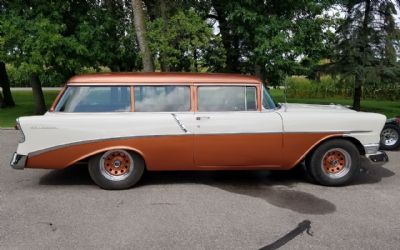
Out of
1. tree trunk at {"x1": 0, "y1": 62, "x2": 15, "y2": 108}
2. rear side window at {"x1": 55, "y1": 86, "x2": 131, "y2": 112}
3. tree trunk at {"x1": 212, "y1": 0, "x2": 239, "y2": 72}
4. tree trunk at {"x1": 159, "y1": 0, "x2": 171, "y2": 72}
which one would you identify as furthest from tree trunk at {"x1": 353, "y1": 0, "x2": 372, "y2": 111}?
tree trunk at {"x1": 0, "y1": 62, "x2": 15, "y2": 108}

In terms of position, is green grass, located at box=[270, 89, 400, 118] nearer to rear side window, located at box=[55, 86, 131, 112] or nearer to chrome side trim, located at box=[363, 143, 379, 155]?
chrome side trim, located at box=[363, 143, 379, 155]

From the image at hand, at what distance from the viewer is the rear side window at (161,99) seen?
6.45m

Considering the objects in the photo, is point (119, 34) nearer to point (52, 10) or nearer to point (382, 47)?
point (52, 10)

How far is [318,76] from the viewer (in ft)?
61.4

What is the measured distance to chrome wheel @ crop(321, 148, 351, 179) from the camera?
6.59m

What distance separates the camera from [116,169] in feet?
21.0

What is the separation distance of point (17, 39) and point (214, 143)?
984cm

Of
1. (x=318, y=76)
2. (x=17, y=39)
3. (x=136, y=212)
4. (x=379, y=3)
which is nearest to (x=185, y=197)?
(x=136, y=212)

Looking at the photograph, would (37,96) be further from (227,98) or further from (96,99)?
(227,98)

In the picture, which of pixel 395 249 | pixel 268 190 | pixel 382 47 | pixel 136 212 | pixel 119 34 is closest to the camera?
pixel 395 249

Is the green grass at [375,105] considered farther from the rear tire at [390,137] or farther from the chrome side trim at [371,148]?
the chrome side trim at [371,148]

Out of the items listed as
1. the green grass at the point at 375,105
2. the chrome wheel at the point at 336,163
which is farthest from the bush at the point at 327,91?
the chrome wheel at the point at 336,163

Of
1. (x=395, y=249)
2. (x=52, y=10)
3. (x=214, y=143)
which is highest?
(x=52, y=10)

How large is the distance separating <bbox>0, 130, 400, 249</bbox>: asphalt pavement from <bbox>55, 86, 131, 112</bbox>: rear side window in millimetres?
1190
